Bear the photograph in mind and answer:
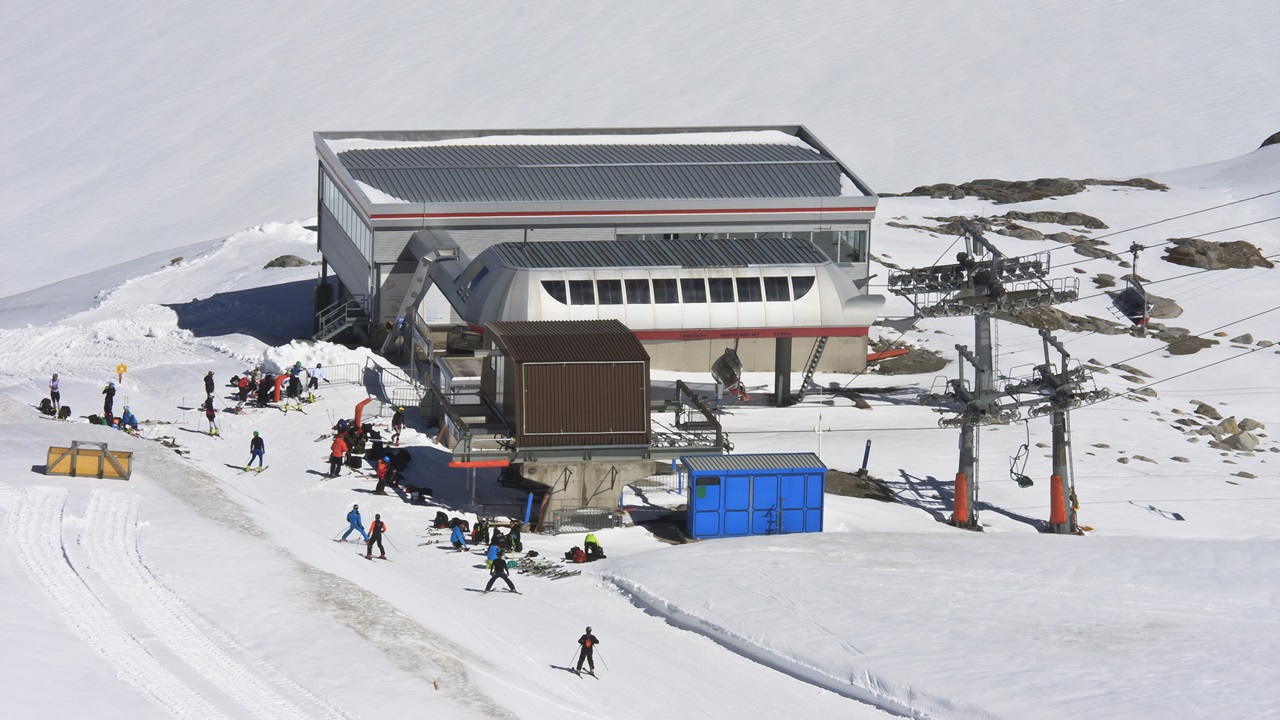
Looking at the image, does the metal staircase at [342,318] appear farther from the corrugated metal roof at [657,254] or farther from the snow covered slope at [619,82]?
the snow covered slope at [619,82]

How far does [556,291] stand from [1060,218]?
37167mm

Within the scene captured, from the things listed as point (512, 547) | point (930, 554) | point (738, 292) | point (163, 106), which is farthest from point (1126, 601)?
point (163, 106)

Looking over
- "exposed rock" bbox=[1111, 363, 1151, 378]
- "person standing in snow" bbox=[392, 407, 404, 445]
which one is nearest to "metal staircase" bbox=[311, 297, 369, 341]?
"person standing in snow" bbox=[392, 407, 404, 445]

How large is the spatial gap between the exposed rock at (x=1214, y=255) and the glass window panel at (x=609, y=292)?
3326 centimetres

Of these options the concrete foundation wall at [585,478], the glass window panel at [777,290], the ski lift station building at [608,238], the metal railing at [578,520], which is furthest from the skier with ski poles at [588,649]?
the glass window panel at [777,290]

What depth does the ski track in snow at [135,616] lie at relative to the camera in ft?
92.4

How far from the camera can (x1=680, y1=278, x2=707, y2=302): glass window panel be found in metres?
56.4

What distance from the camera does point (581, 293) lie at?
55.2 metres

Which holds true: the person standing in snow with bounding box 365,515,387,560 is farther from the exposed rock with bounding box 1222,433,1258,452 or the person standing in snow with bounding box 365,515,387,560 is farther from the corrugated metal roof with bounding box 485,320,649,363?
the exposed rock with bounding box 1222,433,1258,452

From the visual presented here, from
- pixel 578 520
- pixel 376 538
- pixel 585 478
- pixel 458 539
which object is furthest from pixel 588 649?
pixel 585 478

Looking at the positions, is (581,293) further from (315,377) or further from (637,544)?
(637,544)

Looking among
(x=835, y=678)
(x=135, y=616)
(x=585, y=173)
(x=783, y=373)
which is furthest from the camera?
(x=585, y=173)

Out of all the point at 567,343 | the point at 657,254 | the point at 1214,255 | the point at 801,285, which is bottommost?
the point at 567,343

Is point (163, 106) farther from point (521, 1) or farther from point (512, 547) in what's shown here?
point (512, 547)
